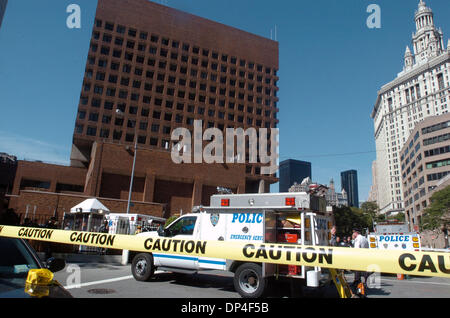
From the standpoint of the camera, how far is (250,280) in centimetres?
770

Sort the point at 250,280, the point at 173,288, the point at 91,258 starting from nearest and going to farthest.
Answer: the point at 250,280 → the point at 173,288 → the point at 91,258

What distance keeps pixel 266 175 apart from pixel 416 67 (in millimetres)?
127580

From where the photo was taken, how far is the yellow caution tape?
2955mm

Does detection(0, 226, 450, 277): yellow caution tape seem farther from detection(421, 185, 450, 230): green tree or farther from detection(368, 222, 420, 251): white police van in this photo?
detection(421, 185, 450, 230): green tree

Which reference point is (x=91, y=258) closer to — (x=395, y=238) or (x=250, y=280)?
(x=250, y=280)

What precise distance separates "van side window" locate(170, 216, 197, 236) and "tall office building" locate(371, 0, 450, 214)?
147086mm

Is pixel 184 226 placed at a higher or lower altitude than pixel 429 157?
lower

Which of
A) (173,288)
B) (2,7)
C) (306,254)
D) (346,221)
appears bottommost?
Answer: (173,288)

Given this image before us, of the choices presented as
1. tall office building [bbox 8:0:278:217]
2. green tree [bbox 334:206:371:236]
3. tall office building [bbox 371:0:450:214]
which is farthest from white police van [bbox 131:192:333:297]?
tall office building [bbox 371:0:450:214]

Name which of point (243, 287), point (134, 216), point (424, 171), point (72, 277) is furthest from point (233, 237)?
point (424, 171)

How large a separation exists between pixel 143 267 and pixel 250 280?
3.71 metres

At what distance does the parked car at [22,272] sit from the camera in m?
2.61

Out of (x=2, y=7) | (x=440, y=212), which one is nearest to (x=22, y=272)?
(x=440, y=212)
